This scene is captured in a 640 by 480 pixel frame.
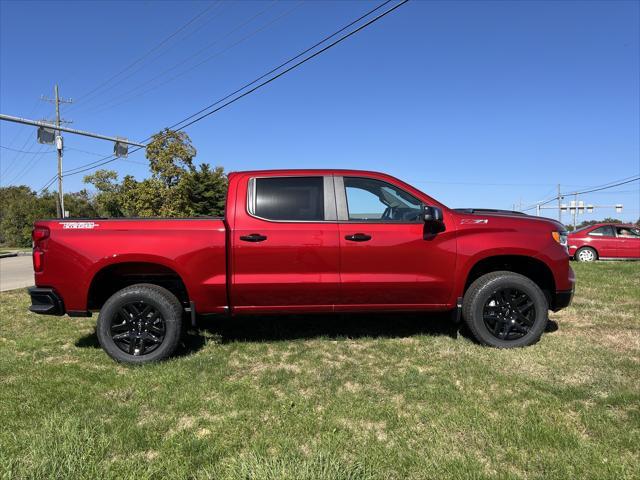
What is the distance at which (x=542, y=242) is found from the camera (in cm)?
501

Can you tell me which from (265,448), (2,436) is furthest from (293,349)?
(2,436)

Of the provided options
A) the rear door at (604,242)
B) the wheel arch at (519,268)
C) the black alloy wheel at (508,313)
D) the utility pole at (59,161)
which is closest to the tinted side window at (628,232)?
the rear door at (604,242)

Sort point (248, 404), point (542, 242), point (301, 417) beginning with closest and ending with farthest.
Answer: point (301, 417) → point (248, 404) → point (542, 242)

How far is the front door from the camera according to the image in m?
4.80

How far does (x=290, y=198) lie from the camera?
4.96 m

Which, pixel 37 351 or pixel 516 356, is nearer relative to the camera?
pixel 516 356

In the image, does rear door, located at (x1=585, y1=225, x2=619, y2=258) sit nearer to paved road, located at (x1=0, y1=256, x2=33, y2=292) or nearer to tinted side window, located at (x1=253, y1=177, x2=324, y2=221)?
tinted side window, located at (x1=253, y1=177, x2=324, y2=221)

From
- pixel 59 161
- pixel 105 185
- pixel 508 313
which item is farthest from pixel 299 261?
pixel 105 185

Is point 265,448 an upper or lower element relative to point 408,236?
lower

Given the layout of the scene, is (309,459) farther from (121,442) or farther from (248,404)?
(121,442)

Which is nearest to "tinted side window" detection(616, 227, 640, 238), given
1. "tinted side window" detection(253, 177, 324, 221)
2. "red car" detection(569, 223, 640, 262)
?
"red car" detection(569, 223, 640, 262)

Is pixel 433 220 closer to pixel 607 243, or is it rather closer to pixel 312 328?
pixel 312 328

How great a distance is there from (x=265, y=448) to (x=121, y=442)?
3.09 feet

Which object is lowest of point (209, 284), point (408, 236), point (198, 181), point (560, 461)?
point (560, 461)
